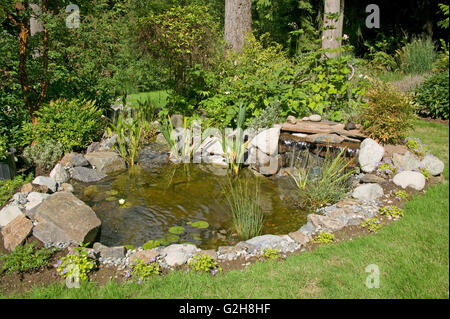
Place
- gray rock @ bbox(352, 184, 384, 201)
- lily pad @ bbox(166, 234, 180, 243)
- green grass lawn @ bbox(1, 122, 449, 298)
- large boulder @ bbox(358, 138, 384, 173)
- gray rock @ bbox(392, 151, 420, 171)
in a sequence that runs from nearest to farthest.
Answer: green grass lawn @ bbox(1, 122, 449, 298) < lily pad @ bbox(166, 234, 180, 243) < gray rock @ bbox(352, 184, 384, 201) < gray rock @ bbox(392, 151, 420, 171) < large boulder @ bbox(358, 138, 384, 173)

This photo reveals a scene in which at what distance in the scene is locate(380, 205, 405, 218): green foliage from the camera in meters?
4.10

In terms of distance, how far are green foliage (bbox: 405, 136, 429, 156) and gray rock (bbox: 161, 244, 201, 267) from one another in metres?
3.67

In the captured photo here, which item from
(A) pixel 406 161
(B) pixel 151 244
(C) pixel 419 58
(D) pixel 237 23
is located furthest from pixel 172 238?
(C) pixel 419 58

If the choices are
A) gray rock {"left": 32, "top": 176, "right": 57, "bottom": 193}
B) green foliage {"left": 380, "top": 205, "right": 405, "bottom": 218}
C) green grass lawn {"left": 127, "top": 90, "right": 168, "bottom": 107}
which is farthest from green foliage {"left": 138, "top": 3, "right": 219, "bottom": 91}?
green foliage {"left": 380, "top": 205, "right": 405, "bottom": 218}

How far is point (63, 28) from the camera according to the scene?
19.6 feet

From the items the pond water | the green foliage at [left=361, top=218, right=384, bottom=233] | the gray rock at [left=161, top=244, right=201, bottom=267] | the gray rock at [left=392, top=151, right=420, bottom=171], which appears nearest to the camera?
the gray rock at [left=161, top=244, right=201, bottom=267]

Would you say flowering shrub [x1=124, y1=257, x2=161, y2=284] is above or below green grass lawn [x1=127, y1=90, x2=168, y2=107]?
below

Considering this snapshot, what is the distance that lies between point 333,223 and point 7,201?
3.96 meters

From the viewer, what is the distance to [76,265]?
3209 millimetres

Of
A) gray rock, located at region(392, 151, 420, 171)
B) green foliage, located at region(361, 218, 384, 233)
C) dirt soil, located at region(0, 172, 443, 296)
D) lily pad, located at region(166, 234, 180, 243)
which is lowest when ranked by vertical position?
lily pad, located at region(166, 234, 180, 243)

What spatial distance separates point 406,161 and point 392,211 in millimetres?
1312

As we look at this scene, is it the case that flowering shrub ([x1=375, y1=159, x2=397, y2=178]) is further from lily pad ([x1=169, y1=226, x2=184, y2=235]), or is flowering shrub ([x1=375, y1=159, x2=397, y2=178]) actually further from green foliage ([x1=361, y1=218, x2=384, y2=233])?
lily pad ([x1=169, y1=226, x2=184, y2=235])
